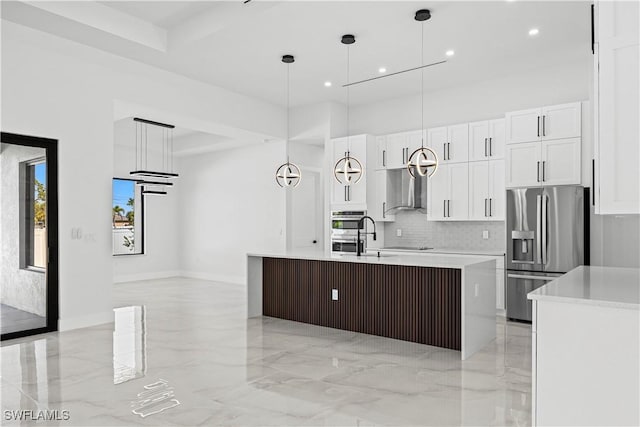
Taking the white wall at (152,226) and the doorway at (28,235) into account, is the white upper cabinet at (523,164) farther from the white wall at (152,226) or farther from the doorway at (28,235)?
the white wall at (152,226)

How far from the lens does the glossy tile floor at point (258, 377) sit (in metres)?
2.95

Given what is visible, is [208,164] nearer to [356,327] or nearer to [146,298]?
[146,298]

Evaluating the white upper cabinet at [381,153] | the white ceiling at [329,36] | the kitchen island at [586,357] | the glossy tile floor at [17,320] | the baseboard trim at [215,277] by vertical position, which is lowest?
the baseboard trim at [215,277]

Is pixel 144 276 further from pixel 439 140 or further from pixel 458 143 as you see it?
pixel 458 143

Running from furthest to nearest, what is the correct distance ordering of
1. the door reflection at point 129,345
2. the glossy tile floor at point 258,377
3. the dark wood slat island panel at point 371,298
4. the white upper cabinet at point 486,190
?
1. the white upper cabinet at point 486,190
2. the dark wood slat island panel at point 371,298
3. the door reflection at point 129,345
4. the glossy tile floor at point 258,377

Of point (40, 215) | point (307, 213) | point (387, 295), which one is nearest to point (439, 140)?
point (387, 295)

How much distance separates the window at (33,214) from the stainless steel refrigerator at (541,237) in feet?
18.9

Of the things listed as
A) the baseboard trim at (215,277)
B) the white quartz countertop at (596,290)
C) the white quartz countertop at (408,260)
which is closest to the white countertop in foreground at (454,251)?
the white quartz countertop at (408,260)

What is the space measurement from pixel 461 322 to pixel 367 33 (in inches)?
132

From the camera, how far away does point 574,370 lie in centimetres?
216

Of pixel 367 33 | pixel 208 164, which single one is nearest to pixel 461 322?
pixel 367 33

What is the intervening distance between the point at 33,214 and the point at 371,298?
405 centimetres

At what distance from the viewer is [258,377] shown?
3.63 m

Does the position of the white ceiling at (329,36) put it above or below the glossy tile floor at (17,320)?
above
